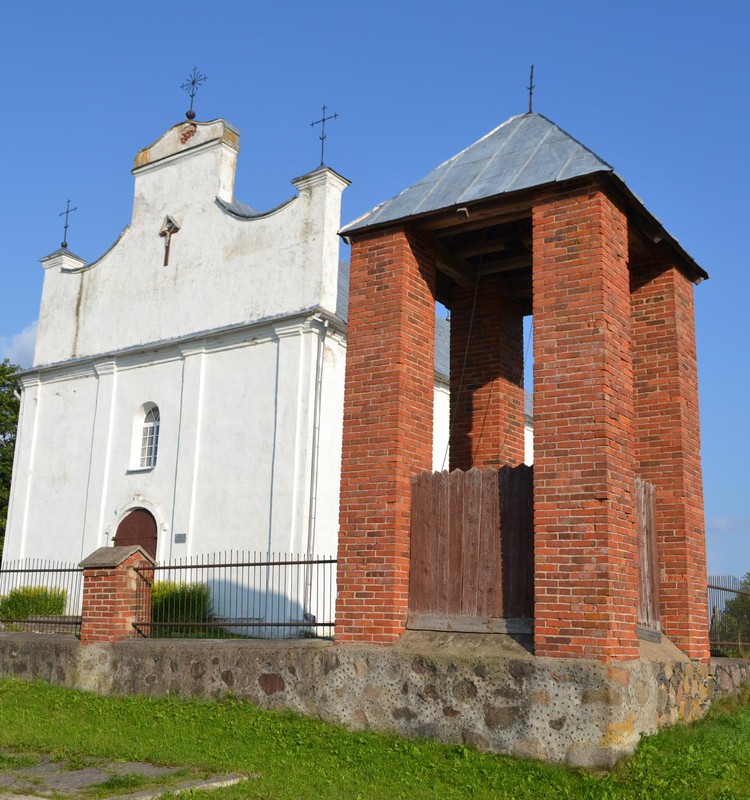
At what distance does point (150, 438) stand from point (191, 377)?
1977 millimetres

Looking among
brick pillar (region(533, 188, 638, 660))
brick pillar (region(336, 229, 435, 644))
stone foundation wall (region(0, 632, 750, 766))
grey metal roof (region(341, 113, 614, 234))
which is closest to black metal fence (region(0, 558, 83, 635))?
stone foundation wall (region(0, 632, 750, 766))

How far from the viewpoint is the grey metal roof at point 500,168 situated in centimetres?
788

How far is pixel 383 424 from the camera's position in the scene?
814cm

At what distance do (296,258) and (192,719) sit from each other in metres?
10.3

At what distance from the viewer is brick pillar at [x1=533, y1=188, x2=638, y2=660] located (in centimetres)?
681

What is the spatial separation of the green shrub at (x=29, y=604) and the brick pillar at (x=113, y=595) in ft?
24.6

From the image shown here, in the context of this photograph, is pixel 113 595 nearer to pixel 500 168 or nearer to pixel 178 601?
pixel 178 601

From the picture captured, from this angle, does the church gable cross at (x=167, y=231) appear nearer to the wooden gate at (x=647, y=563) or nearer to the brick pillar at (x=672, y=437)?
the brick pillar at (x=672, y=437)

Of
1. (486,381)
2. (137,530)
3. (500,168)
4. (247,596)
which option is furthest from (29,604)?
(500,168)

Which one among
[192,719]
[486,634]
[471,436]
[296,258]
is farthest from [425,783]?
[296,258]

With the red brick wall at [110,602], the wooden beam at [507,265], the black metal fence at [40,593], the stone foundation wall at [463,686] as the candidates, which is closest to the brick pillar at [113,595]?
the red brick wall at [110,602]

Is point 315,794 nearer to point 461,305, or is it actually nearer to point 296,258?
point 461,305

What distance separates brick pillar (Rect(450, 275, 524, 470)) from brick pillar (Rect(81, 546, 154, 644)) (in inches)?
161

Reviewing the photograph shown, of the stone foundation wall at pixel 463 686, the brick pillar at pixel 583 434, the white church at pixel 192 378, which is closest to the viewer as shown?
the stone foundation wall at pixel 463 686
